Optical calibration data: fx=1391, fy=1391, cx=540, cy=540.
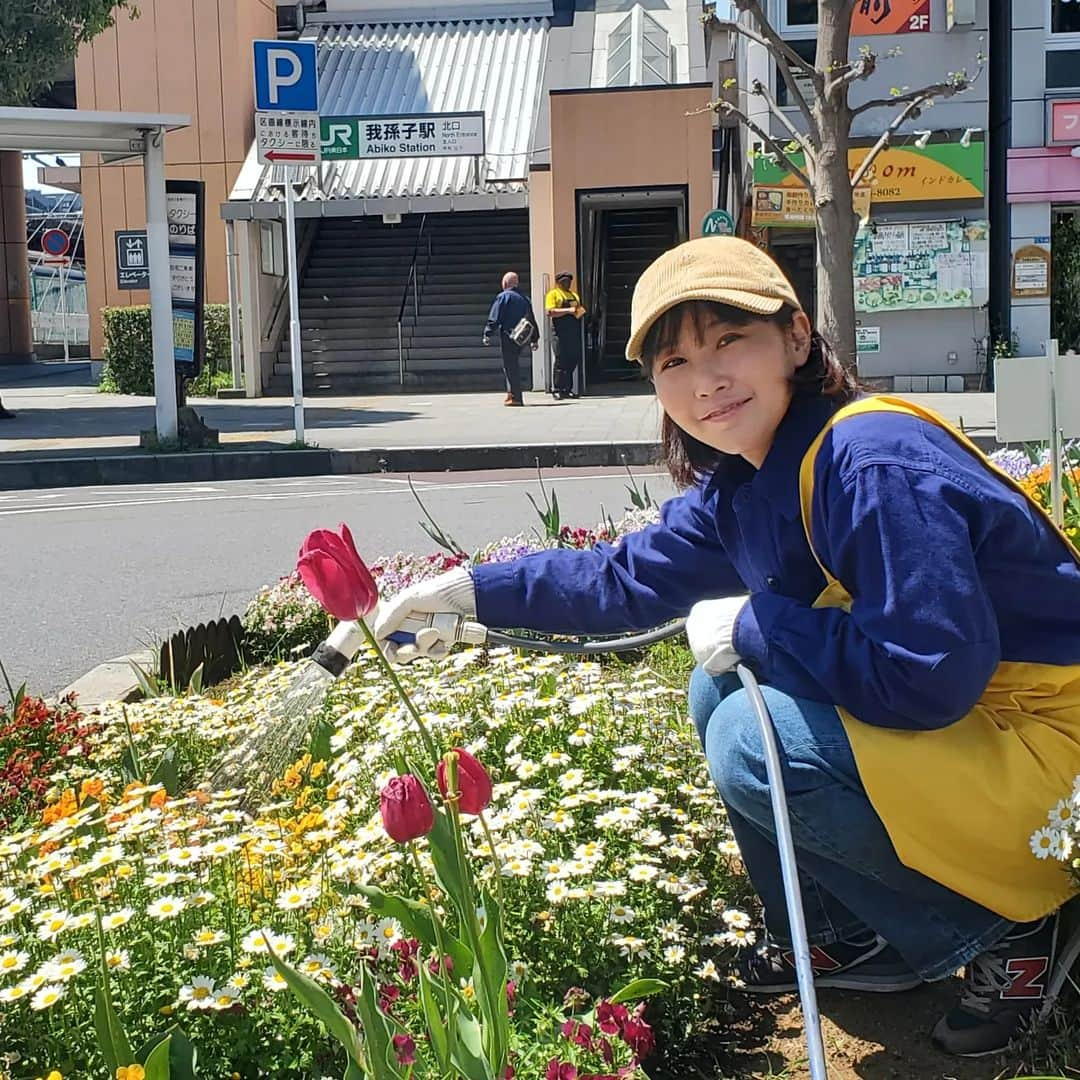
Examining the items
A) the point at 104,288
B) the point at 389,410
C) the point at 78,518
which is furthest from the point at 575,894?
the point at 104,288

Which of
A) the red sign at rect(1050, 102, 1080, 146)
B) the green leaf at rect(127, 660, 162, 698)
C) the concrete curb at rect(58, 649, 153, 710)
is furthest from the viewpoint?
the red sign at rect(1050, 102, 1080, 146)

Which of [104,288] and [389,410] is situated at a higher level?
[104,288]

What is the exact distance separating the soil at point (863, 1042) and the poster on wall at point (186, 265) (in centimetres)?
1228

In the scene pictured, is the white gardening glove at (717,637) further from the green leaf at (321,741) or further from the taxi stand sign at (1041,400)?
the taxi stand sign at (1041,400)

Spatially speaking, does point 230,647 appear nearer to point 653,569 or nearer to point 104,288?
point 653,569

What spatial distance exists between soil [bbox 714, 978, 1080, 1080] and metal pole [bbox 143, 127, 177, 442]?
1178 cm

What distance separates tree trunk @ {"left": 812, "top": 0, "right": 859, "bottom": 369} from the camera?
1045cm

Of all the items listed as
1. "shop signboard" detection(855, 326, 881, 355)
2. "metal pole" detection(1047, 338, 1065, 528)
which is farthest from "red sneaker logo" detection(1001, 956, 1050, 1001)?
"shop signboard" detection(855, 326, 881, 355)

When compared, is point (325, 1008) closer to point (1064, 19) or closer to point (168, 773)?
point (168, 773)

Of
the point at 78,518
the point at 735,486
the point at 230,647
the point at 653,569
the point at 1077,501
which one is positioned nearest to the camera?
the point at 735,486

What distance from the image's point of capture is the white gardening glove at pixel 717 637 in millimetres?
2135

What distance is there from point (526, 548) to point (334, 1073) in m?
2.97

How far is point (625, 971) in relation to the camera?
2.16 metres

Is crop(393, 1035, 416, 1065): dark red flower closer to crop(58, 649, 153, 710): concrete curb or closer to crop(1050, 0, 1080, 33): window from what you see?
crop(58, 649, 153, 710): concrete curb
